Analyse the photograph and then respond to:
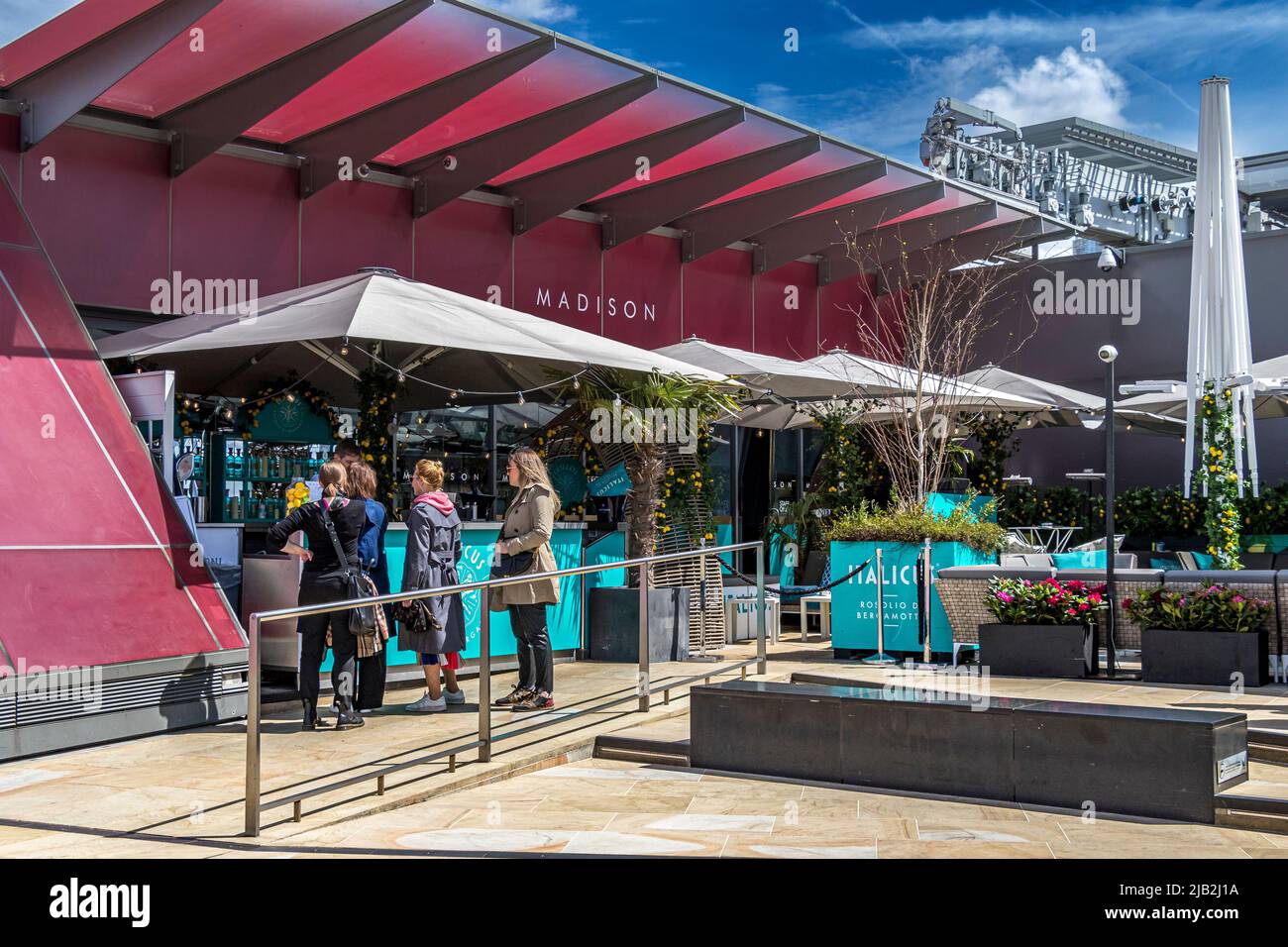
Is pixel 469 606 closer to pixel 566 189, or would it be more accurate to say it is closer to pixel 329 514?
pixel 329 514

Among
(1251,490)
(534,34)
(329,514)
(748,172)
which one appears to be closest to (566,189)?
(748,172)

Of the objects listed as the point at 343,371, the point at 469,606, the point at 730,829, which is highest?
the point at 343,371

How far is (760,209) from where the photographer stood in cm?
1545

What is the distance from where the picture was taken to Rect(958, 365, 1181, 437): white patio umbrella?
1491cm

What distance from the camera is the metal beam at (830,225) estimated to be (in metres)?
15.4

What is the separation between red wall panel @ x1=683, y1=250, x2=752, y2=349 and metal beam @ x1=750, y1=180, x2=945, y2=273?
0.31 m

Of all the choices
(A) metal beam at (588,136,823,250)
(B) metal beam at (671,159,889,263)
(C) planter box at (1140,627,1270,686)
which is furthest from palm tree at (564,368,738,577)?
(B) metal beam at (671,159,889,263)

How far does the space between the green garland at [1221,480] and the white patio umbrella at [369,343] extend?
5.19m

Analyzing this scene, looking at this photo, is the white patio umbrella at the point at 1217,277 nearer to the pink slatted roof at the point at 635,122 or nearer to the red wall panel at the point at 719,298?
the pink slatted roof at the point at 635,122

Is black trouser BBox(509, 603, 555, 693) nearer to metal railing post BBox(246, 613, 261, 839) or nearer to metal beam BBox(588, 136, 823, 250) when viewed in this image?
metal railing post BBox(246, 613, 261, 839)

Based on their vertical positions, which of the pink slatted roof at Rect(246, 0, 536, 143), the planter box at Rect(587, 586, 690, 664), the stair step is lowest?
the stair step

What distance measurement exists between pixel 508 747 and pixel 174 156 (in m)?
6.94

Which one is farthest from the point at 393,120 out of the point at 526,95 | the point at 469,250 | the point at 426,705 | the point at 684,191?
the point at 426,705

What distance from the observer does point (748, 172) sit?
13.9 metres
